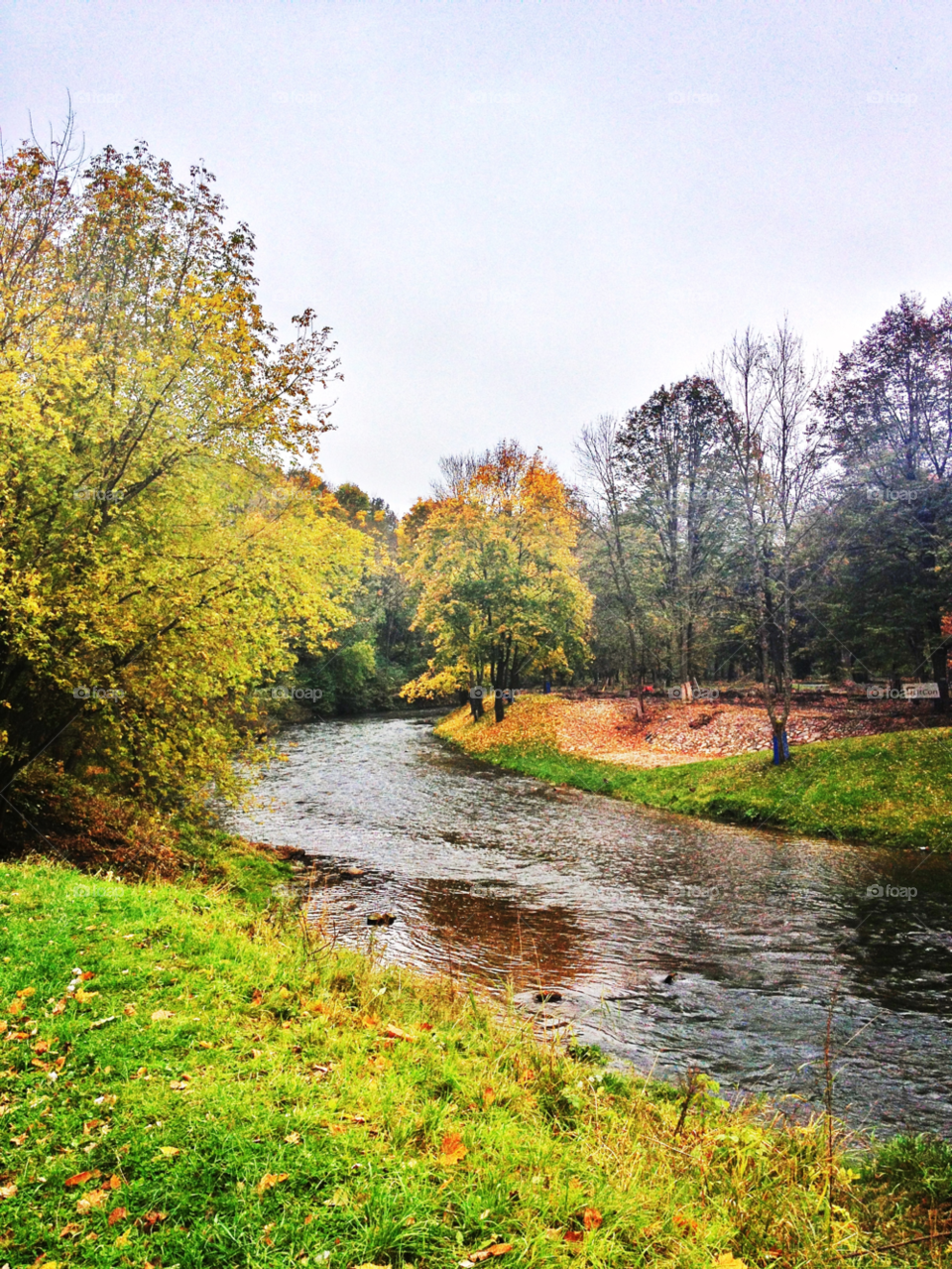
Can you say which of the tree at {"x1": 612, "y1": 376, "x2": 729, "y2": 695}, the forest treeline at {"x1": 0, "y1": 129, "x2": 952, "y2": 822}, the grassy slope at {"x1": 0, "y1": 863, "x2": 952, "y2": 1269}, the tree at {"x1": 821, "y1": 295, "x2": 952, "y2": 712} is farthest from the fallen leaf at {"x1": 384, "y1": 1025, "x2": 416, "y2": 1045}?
the tree at {"x1": 612, "y1": 376, "x2": 729, "y2": 695}

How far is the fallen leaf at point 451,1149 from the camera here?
140 inches

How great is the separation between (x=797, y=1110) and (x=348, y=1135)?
13.8 feet

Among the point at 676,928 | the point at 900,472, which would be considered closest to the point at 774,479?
the point at 900,472

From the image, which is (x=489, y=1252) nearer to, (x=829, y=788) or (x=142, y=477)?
(x=142, y=477)

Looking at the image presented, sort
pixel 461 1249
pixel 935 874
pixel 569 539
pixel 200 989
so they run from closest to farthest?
pixel 461 1249, pixel 200 989, pixel 935 874, pixel 569 539

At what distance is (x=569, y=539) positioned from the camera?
3344 centimetres

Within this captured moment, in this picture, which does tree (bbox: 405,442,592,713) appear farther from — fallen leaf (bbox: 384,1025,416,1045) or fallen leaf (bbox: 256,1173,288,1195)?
fallen leaf (bbox: 256,1173,288,1195)

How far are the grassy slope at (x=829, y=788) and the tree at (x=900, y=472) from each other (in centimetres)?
453

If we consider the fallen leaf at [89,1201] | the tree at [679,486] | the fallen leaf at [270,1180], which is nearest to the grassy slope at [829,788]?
the tree at [679,486]

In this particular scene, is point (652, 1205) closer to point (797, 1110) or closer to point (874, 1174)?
point (874, 1174)

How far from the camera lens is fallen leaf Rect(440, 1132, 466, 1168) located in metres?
3.54

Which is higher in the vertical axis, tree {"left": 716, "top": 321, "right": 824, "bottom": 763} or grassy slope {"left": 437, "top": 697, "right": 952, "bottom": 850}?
tree {"left": 716, "top": 321, "right": 824, "bottom": 763}

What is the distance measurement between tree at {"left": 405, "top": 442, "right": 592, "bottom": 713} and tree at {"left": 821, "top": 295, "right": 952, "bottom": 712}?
42.6ft

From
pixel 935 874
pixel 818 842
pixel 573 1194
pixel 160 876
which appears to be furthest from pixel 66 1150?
pixel 818 842
